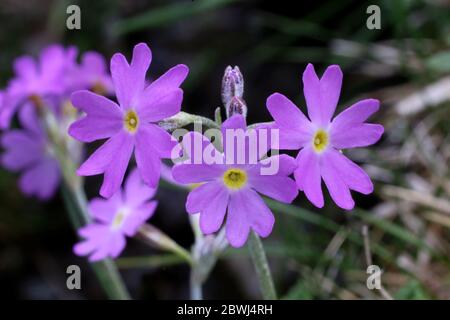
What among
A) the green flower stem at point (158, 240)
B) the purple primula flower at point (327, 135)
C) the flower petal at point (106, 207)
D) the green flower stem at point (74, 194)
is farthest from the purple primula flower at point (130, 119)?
the green flower stem at point (74, 194)

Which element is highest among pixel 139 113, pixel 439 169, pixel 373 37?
pixel 373 37

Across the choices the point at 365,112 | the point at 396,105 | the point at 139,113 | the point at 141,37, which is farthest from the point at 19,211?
the point at 365,112

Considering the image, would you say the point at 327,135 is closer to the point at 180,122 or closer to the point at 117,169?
the point at 180,122

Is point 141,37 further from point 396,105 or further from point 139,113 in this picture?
point 139,113

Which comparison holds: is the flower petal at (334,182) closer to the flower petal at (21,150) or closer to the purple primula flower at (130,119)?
the purple primula flower at (130,119)

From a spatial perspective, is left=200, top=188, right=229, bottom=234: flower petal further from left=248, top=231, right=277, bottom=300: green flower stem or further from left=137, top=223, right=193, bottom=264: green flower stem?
left=137, top=223, right=193, bottom=264: green flower stem

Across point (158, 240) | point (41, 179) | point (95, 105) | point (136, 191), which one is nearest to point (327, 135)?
point (95, 105)
